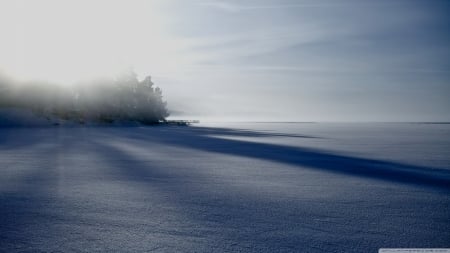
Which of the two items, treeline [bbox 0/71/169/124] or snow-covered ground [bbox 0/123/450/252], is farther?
treeline [bbox 0/71/169/124]

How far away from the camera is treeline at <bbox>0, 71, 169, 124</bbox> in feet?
159

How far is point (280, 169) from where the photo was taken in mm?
8406

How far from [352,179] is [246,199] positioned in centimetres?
320

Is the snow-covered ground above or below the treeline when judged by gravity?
below

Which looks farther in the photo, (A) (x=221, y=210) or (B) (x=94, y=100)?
(B) (x=94, y=100)

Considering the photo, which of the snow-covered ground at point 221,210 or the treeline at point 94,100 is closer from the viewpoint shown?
the snow-covered ground at point 221,210

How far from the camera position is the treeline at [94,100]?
1906 inches

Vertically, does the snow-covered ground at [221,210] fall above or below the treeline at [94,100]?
below

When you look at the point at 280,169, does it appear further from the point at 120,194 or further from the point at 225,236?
the point at 225,236

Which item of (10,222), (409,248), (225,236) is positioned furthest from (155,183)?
(409,248)

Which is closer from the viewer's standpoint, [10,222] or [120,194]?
[10,222]

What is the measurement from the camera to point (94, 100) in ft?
180

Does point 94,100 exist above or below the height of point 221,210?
above

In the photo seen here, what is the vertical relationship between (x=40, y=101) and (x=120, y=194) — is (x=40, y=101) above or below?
above
